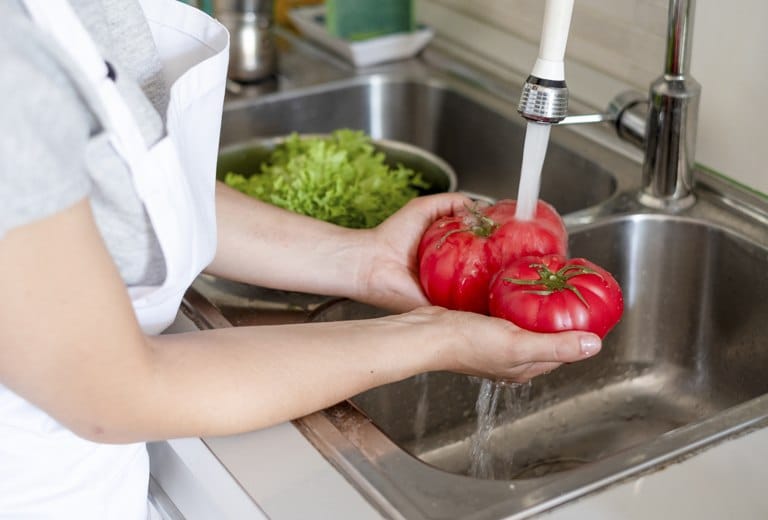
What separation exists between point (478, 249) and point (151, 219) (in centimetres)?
37

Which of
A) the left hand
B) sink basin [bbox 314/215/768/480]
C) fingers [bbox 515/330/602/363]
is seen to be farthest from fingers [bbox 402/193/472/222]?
fingers [bbox 515/330/602/363]

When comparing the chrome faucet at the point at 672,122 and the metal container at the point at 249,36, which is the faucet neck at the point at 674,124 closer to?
the chrome faucet at the point at 672,122

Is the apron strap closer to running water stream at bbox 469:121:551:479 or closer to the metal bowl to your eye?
running water stream at bbox 469:121:551:479

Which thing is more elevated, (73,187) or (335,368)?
(73,187)

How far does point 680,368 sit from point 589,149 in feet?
1.04

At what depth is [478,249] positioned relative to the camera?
1017 mm

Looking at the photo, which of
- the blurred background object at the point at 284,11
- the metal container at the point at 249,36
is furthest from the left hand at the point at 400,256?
the blurred background object at the point at 284,11

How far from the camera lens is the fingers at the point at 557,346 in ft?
2.94

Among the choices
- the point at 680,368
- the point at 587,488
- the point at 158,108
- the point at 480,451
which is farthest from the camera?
the point at 680,368

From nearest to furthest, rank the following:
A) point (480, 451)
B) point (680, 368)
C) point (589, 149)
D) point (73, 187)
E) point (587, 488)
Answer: point (73, 187)
point (587, 488)
point (480, 451)
point (680, 368)
point (589, 149)

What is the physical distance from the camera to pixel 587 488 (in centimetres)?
80

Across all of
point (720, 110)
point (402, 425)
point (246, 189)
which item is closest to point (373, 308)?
point (402, 425)

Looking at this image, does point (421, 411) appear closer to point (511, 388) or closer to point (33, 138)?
point (511, 388)

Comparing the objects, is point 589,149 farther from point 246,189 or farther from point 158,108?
point 158,108
